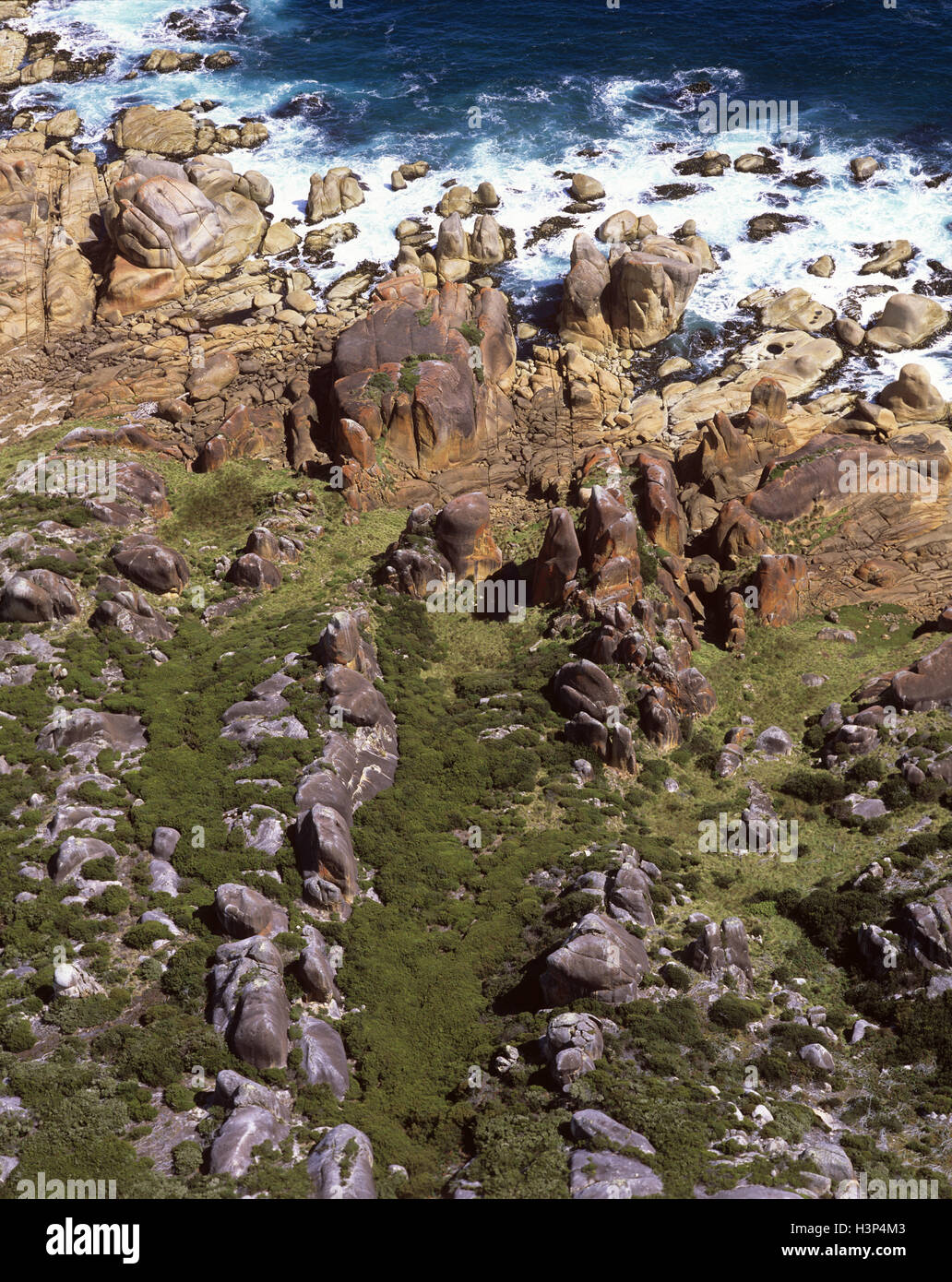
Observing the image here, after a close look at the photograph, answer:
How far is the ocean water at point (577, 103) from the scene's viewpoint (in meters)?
110

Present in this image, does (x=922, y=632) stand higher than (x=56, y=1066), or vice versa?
(x=922, y=632)

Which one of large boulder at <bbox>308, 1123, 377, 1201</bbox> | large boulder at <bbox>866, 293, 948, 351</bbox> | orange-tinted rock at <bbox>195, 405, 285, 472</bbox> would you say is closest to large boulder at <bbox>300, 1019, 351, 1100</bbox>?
large boulder at <bbox>308, 1123, 377, 1201</bbox>

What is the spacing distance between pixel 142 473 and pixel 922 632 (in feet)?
182

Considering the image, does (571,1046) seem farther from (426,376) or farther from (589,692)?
(426,376)

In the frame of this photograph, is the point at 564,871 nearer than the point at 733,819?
Yes

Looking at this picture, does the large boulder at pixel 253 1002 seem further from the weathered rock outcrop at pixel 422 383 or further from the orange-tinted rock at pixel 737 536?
the orange-tinted rock at pixel 737 536

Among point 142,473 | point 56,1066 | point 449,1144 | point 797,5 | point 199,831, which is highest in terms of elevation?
point 797,5

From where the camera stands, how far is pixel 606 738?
→ 2645 inches

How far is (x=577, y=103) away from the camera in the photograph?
421 ft

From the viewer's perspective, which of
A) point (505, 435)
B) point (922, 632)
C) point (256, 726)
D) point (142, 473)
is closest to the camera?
point (256, 726)

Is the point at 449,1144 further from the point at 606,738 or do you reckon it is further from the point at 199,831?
the point at 606,738

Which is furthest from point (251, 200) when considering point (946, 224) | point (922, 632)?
point (922, 632)

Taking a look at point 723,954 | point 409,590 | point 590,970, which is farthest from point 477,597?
point 590,970

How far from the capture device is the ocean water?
110125 millimetres
